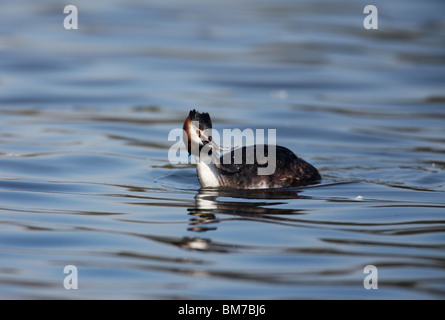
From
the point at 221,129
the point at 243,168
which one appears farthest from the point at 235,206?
the point at 221,129

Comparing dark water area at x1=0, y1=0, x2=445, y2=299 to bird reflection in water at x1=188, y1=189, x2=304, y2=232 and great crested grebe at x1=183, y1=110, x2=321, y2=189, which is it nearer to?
bird reflection in water at x1=188, y1=189, x2=304, y2=232

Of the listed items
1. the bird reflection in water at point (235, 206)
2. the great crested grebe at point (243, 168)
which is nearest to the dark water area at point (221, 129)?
the bird reflection in water at point (235, 206)

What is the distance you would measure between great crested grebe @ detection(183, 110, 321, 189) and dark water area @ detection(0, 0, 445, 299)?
0.16 meters

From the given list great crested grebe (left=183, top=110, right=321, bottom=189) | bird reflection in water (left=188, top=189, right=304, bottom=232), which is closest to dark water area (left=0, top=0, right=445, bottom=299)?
bird reflection in water (left=188, top=189, right=304, bottom=232)

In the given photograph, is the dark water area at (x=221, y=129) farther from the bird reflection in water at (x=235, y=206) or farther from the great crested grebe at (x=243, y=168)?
the great crested grebe at (x=243, y=168)

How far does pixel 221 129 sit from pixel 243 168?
14.8 feet

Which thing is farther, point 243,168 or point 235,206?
point 243,168

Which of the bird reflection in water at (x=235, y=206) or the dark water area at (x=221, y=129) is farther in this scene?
the bird reflection in water at (x=235, y=206)

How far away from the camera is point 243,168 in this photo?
440 inches

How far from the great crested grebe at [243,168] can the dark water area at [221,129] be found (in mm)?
159

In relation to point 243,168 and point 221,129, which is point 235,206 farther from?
point 221,129

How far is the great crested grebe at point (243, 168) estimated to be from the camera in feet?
35.8

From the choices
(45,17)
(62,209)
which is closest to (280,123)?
(62,209)

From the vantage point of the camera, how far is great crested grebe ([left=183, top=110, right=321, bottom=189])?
10.9 metres
